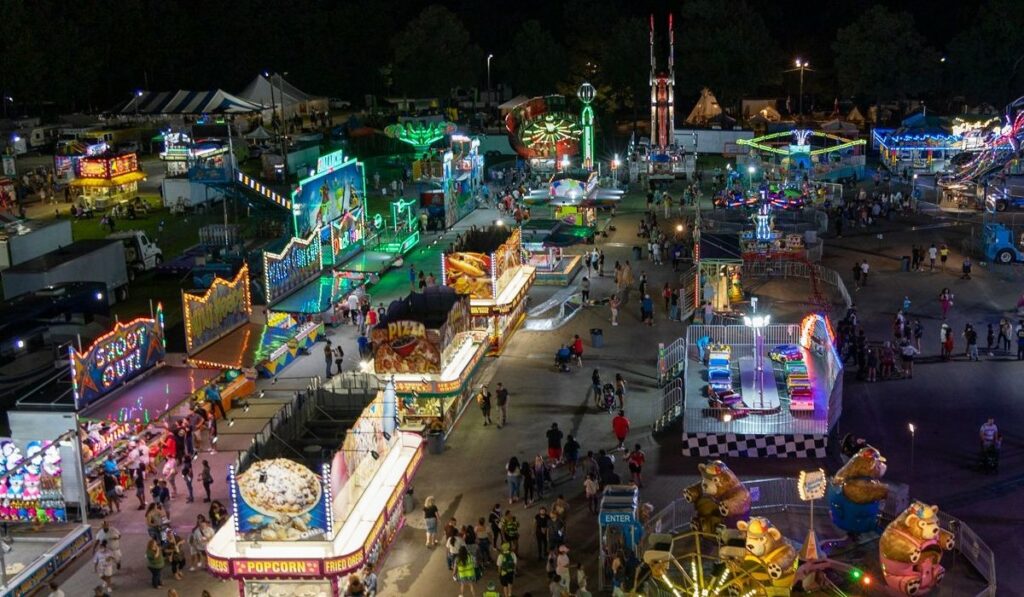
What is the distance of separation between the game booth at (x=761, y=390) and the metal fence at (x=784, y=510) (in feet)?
7.78

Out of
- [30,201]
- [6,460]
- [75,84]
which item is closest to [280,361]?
[6,460]

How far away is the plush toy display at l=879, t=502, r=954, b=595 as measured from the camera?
63.7ft

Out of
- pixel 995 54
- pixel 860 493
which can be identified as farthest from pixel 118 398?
pixel 995 54

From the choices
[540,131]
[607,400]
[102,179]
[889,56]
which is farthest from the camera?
[889,56]

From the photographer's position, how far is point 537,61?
306 ft

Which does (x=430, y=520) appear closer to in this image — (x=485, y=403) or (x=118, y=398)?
(x=485, y=403)

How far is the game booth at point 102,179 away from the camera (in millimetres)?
59844

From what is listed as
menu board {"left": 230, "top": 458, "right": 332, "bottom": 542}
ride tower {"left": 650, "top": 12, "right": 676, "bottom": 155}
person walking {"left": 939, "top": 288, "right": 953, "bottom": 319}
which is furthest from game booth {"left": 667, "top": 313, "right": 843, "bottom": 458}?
ride tower {"left": 650, "top": 12, "right": 676, "bottom": 155}

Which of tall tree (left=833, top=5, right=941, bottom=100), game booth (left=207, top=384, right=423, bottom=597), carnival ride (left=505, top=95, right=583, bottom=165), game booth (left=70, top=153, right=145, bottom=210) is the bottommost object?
game booth (left=207, top=384, right=423, bottom=597)

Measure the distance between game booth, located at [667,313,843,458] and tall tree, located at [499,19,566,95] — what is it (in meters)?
64.2

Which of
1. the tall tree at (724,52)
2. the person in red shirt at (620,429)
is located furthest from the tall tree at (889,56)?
the person in red shirt at (620,429)

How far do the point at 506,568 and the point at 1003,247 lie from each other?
102 feet

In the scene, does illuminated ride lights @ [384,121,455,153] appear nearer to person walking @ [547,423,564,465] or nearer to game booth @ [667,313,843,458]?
game booth @ [667,313,843,458]

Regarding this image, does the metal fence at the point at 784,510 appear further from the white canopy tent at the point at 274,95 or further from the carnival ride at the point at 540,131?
the white canopy tent at the point at 274,95
